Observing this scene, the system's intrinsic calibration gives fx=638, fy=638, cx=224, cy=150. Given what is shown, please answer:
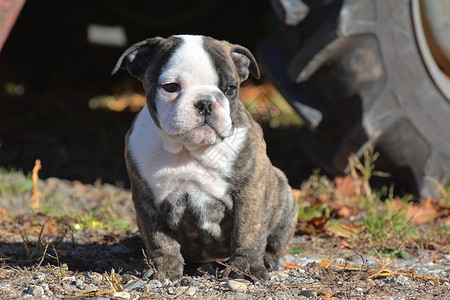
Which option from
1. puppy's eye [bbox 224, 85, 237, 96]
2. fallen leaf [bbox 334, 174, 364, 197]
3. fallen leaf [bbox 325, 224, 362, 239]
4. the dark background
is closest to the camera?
puppy's eye [bbox 224, 85, 237, 96]

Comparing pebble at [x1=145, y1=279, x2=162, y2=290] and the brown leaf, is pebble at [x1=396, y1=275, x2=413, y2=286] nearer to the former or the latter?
the brown leaf

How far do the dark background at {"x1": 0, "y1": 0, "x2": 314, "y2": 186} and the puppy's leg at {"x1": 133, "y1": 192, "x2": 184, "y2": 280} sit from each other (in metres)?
1.98

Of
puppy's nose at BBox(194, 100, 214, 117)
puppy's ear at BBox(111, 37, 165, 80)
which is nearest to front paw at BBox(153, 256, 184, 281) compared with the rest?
puppy's nose at BBox(194, 100, 214, 117)

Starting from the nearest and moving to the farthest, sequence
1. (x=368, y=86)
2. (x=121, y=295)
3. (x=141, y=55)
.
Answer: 1. (x=121, y=295)
2. (x=141, y=55)
3. (x=368, y=86)

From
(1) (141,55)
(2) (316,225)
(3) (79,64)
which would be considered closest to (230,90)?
(1) (141,55)

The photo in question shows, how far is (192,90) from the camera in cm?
227

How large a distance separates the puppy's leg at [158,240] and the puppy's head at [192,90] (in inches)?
12.7

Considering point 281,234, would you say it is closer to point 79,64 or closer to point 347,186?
point 347,186

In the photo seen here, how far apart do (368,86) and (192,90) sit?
1.37 metres

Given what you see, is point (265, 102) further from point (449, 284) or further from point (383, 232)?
point (449, 284)

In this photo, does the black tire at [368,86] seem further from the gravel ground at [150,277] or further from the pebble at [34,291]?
the pebble at [34,291]

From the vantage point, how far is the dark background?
4.59m

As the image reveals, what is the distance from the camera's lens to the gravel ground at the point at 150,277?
7.25 ft

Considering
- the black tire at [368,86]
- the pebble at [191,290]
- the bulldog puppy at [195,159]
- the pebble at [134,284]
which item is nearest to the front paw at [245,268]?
the bulldog puppy at [195,159]
